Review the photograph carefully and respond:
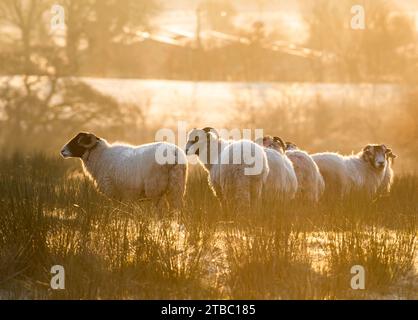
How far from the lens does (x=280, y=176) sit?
36.2 feet

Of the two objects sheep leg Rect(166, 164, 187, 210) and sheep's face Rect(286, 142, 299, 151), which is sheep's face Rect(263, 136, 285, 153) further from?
sheep's face Rect(286, 142, 299, 151)

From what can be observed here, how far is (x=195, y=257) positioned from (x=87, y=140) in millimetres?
4844

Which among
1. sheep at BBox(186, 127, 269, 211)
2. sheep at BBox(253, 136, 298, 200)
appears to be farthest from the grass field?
sheep at BBox(253, 136, 298, 200)

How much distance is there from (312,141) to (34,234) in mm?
31589

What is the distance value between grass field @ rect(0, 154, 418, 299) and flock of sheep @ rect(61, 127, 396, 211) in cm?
127

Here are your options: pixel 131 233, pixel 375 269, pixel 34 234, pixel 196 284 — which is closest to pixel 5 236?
pixel 34 234

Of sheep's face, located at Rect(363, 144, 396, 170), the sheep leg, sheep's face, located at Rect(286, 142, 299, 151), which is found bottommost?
the sheep leg

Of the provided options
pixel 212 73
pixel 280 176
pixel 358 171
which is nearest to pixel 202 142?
pixel 280 176

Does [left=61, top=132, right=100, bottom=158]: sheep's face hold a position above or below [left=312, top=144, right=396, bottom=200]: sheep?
above

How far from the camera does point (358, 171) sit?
13.9 metres

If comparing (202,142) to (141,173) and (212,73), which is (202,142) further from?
(212,73)

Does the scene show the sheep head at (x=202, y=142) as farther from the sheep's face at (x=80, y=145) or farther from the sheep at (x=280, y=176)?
the sheep's face at (x=80, y=145)

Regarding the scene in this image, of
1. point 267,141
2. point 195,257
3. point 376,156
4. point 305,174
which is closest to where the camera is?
point 195,257

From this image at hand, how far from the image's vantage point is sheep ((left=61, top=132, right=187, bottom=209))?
37.6ft
